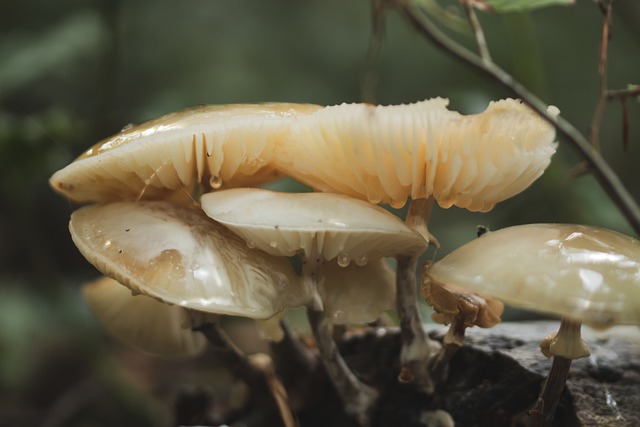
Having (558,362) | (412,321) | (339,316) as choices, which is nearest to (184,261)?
(339,316)

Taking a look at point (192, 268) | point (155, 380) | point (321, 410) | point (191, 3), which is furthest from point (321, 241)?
point (191, 3)

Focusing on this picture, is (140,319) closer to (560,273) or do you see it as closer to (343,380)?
(343,380)

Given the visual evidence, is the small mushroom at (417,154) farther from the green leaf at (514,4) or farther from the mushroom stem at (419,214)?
the green leaf at (514,4)

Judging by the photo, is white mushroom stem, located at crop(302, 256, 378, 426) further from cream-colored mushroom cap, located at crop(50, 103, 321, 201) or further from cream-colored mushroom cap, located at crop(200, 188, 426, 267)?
cream-colored mushroom cap, located at crop(50, 103, 321, 201)

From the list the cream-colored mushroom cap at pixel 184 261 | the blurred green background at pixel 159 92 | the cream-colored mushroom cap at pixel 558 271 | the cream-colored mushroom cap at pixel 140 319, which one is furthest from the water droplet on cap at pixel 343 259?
the blurred green background at pixel 159 92

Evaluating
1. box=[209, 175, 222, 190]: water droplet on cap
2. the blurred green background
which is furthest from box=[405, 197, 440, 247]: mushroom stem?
the blurred green background

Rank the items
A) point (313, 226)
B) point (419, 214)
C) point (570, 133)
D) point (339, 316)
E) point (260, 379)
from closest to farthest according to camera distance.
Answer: point (313, 226) → point (570, 133) → point (419, 214) → point (339, 316) → point (260, 379)
